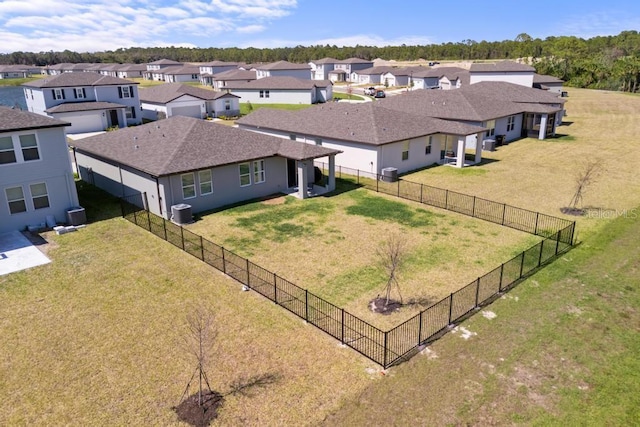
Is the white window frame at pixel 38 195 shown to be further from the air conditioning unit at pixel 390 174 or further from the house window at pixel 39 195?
the air conditioning unit at pixel 390 174

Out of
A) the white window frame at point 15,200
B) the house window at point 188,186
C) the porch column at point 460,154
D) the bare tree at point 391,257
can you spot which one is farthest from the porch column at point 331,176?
the white window frame at point 15,200

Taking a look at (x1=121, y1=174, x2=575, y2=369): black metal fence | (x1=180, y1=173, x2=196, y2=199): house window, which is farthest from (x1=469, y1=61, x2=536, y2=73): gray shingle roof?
(x1=180, y1=173, x2=196, y2=199): house window

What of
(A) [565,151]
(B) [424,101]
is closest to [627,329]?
(A) [565,151]

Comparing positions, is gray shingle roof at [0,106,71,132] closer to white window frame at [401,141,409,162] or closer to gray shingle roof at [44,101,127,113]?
white window frame at [401,141,409,162]

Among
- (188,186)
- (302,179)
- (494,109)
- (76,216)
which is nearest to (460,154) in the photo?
(494,109)

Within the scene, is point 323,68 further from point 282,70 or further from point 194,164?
point 194,164

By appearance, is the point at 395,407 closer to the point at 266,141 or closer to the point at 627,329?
the point at 627,329

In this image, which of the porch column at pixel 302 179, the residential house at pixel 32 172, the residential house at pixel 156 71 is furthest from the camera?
the residential house at pixel 156 71
